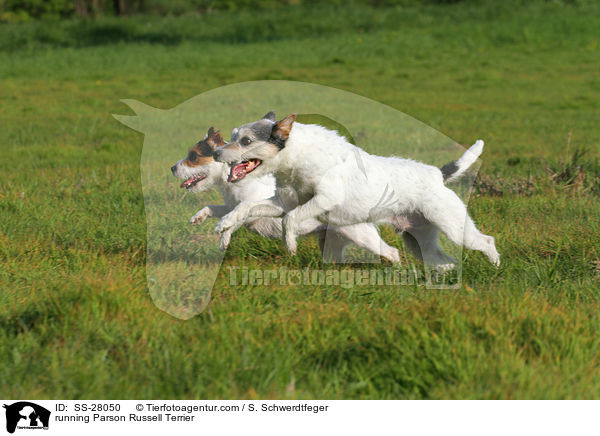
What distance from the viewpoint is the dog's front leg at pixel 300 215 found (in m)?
4.24

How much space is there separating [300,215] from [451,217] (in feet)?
3.53

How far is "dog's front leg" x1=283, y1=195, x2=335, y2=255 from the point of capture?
13.9 feet

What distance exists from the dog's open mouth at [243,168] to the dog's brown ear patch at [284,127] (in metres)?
0.21

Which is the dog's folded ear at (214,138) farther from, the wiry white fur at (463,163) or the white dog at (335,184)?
the wiry white fur at (463,163)

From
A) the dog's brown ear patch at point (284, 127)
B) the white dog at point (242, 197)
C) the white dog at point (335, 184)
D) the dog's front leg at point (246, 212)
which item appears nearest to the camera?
the dog's brown ear patch at point (284, 127)

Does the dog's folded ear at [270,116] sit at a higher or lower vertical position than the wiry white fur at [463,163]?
higher

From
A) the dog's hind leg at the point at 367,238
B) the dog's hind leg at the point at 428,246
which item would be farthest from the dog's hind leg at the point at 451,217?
the dog's hind leg at the point at 367,238

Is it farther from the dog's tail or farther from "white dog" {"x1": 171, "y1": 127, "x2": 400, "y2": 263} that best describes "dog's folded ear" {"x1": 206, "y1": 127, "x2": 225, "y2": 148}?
the dog's tail

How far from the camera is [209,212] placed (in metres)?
5.34

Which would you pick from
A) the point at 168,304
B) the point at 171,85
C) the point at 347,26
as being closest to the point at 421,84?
the point at 171,85

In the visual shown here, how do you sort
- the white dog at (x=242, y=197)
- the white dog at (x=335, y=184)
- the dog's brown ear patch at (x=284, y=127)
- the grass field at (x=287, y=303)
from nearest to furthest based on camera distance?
the grass field at (x=287, y=303), the dog's brown ear patch at (x=284, y=127), the white dog at (x=335, y=184), the white dog at (x=242, y=197)
